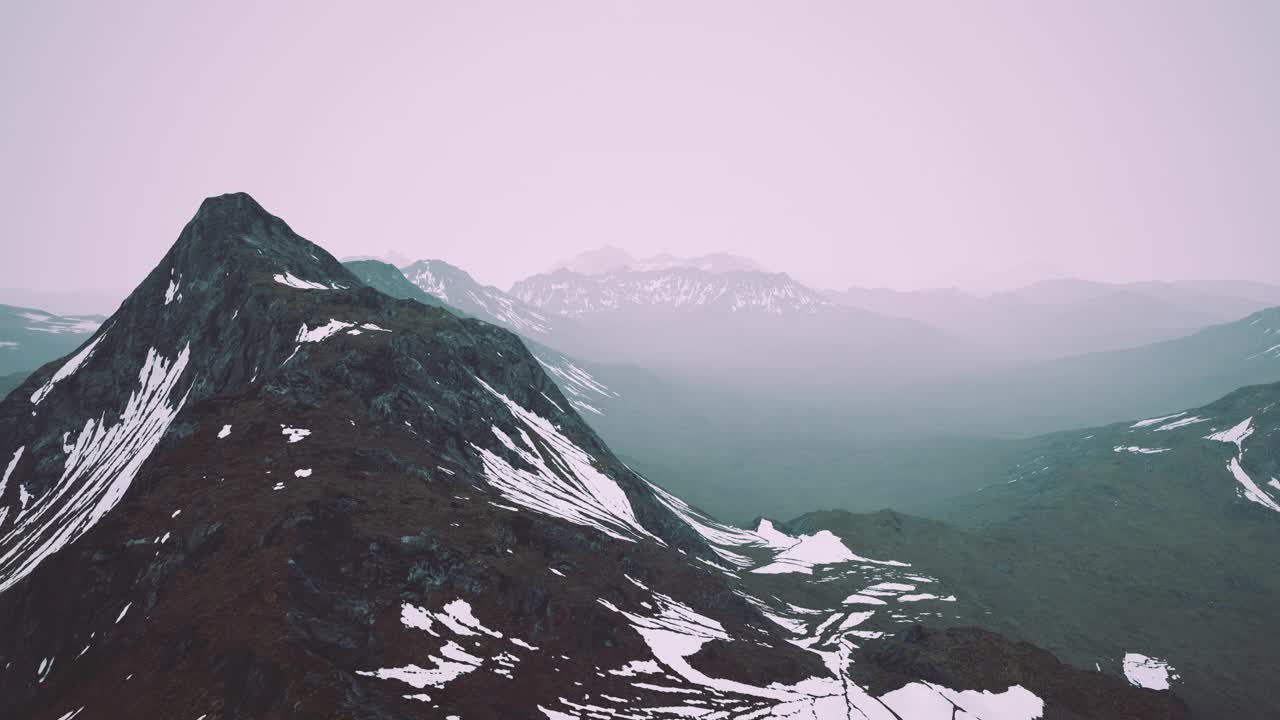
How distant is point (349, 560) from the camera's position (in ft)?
187

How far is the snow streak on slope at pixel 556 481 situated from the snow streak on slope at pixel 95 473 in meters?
55.2

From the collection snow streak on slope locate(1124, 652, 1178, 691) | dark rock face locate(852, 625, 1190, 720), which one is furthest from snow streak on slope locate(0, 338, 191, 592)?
snow streak on slope locate(1124, 652, 1178, 691)

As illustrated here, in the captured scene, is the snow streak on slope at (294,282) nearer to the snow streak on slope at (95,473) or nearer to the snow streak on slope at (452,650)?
the snow streak on slope at (95,473)

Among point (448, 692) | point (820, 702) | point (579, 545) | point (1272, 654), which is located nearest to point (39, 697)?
point (448, 692)

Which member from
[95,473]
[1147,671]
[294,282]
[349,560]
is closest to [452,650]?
[349,560]

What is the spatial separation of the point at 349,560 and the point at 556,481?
58798 mm

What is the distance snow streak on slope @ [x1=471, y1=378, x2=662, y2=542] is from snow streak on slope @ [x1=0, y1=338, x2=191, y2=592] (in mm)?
55188

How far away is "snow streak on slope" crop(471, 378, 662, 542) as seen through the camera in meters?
97.6

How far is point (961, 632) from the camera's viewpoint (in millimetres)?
90500

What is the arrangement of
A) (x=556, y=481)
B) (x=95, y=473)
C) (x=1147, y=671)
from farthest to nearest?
1. (x=1147, y=671)
2. (x=556, y=481)
3. (x=95, y=473)

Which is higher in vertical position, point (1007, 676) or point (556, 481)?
point (556, 481)

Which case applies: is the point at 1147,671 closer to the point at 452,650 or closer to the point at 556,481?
the point at 556,481

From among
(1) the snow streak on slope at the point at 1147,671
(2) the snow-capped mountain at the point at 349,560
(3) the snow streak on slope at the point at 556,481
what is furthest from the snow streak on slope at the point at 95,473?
(1) the snow streak on slope at the point at 1147,671

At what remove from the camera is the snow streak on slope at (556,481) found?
320 feet
